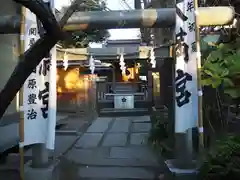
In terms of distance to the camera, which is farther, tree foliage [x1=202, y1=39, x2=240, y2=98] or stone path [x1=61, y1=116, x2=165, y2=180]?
stone path [x1=61, y1=116, x2=165, y2=180]

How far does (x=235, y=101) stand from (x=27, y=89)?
3.99 meters

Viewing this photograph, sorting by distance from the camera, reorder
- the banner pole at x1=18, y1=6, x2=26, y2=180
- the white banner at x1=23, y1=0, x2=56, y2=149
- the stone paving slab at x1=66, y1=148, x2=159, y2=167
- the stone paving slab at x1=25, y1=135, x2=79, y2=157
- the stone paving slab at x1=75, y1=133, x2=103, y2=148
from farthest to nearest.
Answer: the stone paving slab at x1=75, y1=133, x2=103, y2=148
the stone paving slab at x1=25, y1=135, x2=79, y2=157
the stone paving slab at x1=66, y1=148, x2=159, y2=167
the white banner at x1=23, y1=0, x2=56, y2=149
the banner pole at x1=18, y1=6, x2=26, y2=180

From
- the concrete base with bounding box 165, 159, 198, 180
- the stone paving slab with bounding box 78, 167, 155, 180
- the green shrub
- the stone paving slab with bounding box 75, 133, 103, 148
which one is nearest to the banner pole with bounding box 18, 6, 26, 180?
the stone paving slab with bounding box 78, 167, 155, 180

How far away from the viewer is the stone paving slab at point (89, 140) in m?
10.6

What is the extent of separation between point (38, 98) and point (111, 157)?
3.49 metres

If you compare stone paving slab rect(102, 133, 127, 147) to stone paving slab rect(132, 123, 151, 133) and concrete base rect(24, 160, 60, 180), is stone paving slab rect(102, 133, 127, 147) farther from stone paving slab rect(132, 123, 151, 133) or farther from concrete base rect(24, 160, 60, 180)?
concrete base rect(24, 160, 60, 180)

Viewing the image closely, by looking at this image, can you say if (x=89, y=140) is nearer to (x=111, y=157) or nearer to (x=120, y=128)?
(x=111, y=157)

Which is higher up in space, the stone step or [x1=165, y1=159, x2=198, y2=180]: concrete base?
[x1=165, y1=159, x2=198, y2=180]: concrete base

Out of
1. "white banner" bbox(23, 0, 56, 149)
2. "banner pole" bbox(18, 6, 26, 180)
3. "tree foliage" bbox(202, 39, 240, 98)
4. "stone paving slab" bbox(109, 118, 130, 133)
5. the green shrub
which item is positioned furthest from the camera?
"stone paving slab" bbox(109, 118, 130, 133)

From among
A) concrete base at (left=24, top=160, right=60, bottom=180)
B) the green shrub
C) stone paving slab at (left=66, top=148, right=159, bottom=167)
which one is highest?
the green shrub

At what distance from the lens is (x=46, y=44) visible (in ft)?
9.37

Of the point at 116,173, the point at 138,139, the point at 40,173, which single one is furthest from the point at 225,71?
the point at 138,139

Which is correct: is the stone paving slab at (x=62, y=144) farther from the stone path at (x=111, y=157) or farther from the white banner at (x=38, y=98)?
the white banner at (x=38, y=98)

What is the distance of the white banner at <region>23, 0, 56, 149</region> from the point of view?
5.99m
